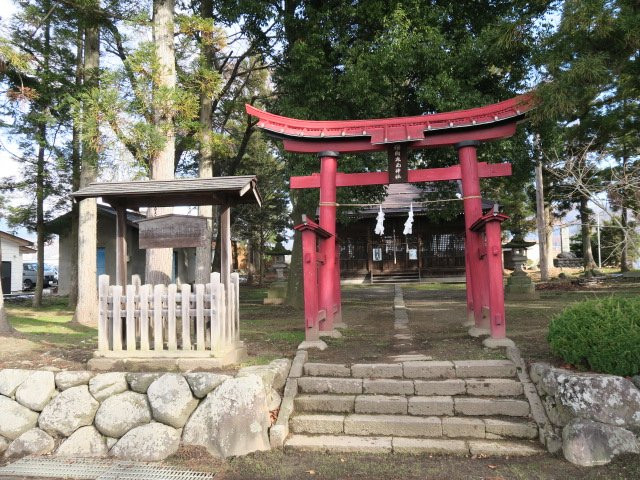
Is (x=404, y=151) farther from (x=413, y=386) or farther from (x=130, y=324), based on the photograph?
(x=130, y=324)

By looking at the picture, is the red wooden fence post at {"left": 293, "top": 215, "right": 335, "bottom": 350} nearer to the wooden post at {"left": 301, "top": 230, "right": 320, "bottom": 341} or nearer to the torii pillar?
the wooden post at {"left": 301, "top": 230, "right": 320, "bottom": 341}

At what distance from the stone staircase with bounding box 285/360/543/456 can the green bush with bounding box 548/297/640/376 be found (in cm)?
80

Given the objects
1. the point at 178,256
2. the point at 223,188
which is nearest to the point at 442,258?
the point at 178,256

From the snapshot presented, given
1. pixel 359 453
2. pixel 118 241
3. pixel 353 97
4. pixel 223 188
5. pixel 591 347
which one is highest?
pixel 353 97

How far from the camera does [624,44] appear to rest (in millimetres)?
7031

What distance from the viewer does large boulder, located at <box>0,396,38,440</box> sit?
18.2ft

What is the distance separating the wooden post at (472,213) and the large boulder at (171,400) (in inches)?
214

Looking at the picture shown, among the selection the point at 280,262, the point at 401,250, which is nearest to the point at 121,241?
the point at 280,262

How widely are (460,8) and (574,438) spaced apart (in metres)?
11.9

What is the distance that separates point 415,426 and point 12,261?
35.0 m

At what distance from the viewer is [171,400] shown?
5.34 metres

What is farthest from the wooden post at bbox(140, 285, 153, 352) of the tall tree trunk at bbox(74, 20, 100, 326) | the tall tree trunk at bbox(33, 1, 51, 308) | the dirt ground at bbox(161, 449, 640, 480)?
the tall tree trunk at bbox(33, 1, 51, 308)

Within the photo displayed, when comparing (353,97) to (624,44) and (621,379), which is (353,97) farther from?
(621,379)

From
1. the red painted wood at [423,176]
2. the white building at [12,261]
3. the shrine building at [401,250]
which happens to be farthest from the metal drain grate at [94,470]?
the white building at [12,261]
